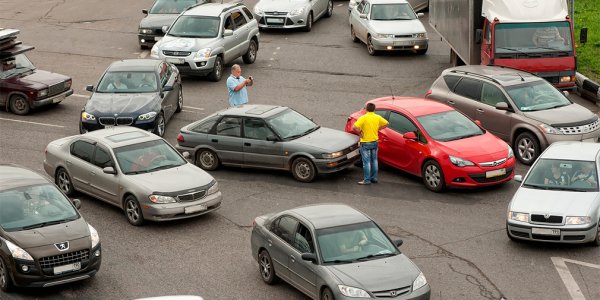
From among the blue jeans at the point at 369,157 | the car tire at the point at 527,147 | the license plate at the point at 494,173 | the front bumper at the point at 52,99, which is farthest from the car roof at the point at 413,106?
the front bumper at the point at 52,99

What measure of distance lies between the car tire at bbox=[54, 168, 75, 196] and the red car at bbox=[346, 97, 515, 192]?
21.5 feet

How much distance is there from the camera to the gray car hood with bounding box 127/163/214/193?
19.3 m

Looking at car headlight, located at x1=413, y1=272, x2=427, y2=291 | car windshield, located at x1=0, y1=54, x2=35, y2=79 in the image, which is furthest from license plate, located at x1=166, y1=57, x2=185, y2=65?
car headlight, located at x1=413, y1=272, x2=427, y2=291

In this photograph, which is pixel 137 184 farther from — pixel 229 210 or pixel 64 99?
pixel 64 99

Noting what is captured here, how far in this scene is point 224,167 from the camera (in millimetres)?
23266

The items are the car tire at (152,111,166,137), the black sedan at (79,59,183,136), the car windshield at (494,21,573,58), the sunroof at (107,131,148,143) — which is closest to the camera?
the sunroof at (107,131,148,143)

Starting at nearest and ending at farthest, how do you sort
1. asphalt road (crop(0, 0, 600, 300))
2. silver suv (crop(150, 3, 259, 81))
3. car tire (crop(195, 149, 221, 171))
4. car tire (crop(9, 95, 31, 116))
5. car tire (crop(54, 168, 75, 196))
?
asphalt road (crop(0, 0, 600, 300)) → car tire (crop(54, 168, 75, 196)) → car tire (crop(195, 149, 221, 171)) → car tire (crop(9, 95, 31, 116)) → silver suv (crop(150, 3, 259, 81))

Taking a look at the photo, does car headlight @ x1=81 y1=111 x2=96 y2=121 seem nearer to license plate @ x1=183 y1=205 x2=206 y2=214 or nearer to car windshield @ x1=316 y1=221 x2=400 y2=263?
license plate @ x1=183 y1=205 x2=206 y2=214

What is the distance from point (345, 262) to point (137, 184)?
5.69 metres

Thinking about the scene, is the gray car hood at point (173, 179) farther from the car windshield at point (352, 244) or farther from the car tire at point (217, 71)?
the car tire at point (217, 71)

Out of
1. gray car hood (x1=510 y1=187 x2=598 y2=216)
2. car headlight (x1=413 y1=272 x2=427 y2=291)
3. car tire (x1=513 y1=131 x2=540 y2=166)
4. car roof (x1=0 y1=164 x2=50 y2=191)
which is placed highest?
car roof (x1=0 y1=164 x2=50 y2=191)

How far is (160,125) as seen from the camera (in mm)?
24891

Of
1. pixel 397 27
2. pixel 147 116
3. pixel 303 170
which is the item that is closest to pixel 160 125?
pixel 147 116

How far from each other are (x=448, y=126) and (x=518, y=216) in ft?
14.6
